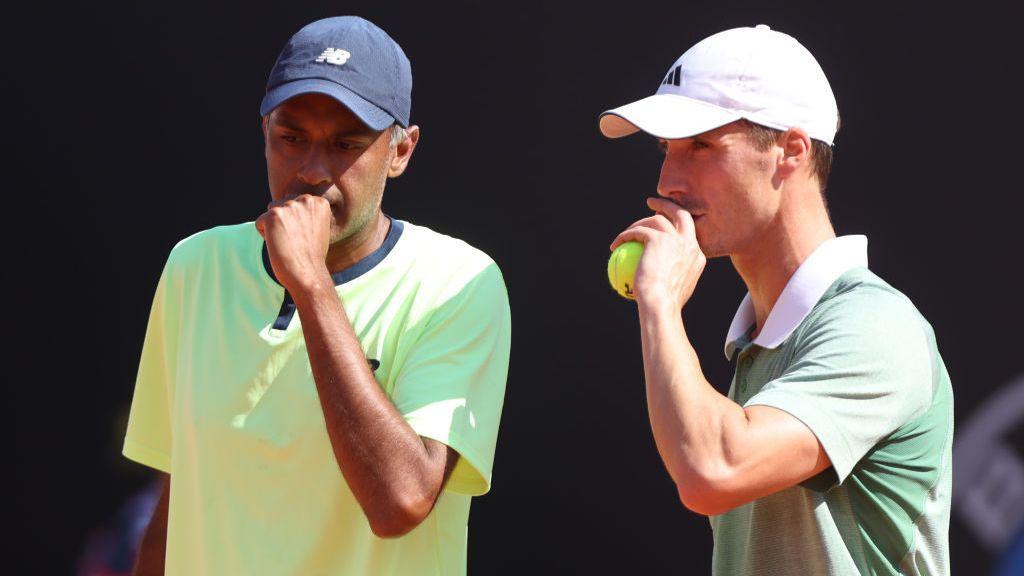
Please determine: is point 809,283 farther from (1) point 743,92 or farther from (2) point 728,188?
(1) point 743,92

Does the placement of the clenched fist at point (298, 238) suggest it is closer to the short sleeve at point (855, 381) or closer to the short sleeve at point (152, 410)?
the short sleeve at point (152, 410)

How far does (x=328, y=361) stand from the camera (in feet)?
6.22

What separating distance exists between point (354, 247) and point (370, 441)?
41 centimetres

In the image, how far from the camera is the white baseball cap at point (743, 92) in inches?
79.3

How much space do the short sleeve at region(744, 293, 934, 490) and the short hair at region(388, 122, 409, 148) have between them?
76 centimetres

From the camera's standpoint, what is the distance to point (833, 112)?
2.12 meters

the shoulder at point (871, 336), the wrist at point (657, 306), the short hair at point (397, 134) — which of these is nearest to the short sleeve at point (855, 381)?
the shoulder at point (871, 336)

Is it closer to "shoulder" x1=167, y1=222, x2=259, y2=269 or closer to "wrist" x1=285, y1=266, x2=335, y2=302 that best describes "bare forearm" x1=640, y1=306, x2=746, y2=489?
"wrist" x1=285, y1=266, x2=335, y2=302

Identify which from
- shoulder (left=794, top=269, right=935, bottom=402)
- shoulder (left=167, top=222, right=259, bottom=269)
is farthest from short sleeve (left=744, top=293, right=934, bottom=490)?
shoulder (left=167, top=222, right=259, bottom=269)

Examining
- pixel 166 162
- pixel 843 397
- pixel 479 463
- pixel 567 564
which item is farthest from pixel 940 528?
pixel 166 162

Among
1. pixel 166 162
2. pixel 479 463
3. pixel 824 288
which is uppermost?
pixel 166 162

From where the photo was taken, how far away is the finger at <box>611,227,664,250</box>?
2.00m

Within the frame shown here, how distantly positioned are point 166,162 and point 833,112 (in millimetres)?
1865

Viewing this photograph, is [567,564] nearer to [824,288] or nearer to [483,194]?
[483,194]
